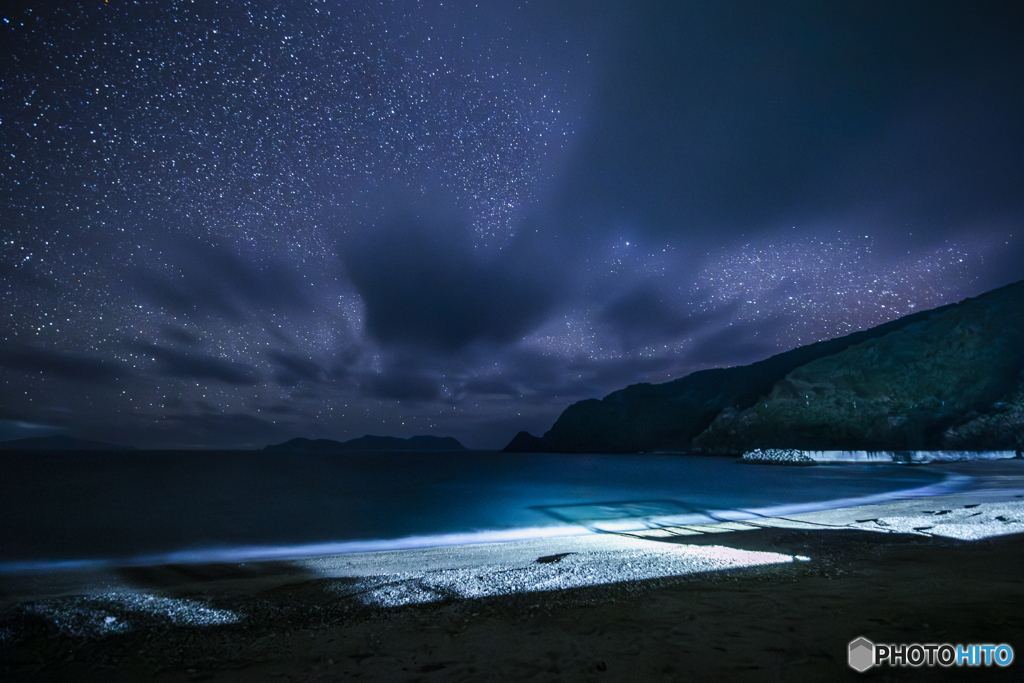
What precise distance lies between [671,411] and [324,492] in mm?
189219

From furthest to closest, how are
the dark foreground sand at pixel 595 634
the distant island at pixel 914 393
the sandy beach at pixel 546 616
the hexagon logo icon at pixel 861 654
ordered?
Result: the distant island at pixel 914 393
the sandy beach at pixel 546 616
the dark foreground sand at pixel 595 634
the hexagon logo icon at pixel 861 654

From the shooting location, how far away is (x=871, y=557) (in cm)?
708

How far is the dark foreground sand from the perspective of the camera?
141 inches

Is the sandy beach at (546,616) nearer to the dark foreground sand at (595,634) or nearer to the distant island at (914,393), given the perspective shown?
the dark foreground sand at (595,634)

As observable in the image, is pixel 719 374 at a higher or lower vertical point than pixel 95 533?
higher

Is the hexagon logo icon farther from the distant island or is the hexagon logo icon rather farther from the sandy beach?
the distant island

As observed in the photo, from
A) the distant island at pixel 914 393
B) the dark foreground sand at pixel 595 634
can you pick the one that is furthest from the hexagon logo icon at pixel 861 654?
the distant island at pixel 914 393

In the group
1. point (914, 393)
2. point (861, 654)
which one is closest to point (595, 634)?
point (861, 654)

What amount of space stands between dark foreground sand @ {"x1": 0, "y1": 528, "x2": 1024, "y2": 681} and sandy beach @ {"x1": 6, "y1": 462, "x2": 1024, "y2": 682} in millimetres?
24

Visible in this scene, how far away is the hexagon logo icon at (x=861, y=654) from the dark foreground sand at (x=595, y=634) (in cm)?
7

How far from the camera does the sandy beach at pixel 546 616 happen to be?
3695mm

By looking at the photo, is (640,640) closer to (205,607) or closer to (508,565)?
(508,565)

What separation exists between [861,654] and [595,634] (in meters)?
2.32

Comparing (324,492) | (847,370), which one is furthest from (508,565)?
(847,370)
